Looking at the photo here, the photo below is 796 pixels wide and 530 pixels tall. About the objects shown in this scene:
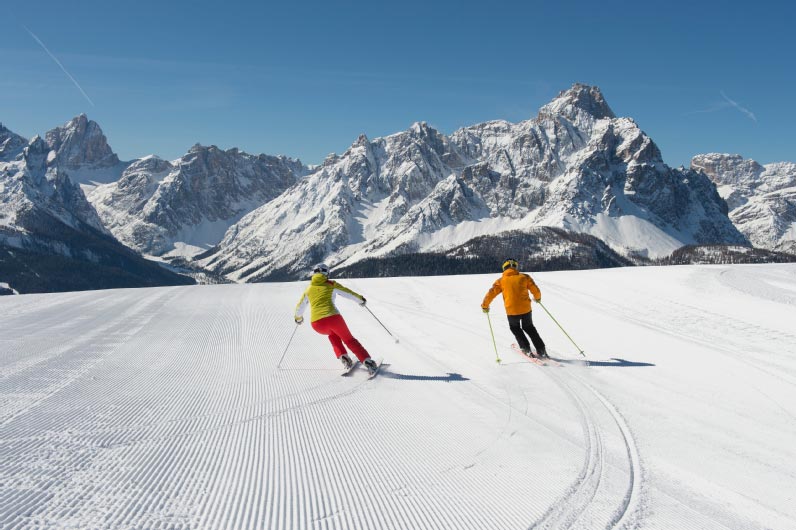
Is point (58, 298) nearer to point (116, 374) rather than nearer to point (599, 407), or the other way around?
point (116, 374)

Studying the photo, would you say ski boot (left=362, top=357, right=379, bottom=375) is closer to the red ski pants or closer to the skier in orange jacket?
the red ski pants

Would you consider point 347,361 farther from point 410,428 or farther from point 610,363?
point 610,363

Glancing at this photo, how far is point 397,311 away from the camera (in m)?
15.8

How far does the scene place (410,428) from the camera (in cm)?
562

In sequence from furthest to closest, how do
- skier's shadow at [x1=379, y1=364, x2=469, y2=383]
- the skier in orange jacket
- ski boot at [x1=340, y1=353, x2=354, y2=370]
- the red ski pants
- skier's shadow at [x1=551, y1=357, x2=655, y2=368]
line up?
the skier in orange jacket < skier's shadow at [x1=551, y1=357, x2=655, y2=368] < the red ski pants < ski boot at [x1=340, y1=353, x2=354, y2=370] < skier's shadow at [x1=379, y1=364, x2=469, y2=383]

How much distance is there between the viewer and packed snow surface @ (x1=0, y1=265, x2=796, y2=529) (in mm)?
3779

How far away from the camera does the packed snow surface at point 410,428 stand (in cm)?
378

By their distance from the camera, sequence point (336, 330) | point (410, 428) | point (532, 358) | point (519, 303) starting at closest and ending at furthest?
point (410, 428) < point (336, 330) < point (532, 358) < point (519, 303)

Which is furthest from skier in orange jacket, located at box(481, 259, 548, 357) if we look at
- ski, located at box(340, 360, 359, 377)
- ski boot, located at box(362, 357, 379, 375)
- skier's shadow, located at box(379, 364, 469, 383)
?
ski, located at box(340, 360, 359, 377)

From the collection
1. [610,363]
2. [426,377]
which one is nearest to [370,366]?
[426,377]

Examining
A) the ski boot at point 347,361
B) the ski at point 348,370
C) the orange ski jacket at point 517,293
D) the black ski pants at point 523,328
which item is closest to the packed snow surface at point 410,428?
the ski at point 348,370

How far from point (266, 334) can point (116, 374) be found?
174 inches

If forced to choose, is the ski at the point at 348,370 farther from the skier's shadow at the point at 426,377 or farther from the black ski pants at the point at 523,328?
the black ski pants at the point at 523,328

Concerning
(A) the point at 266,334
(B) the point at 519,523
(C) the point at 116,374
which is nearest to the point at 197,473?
(B) the point at 519,523
